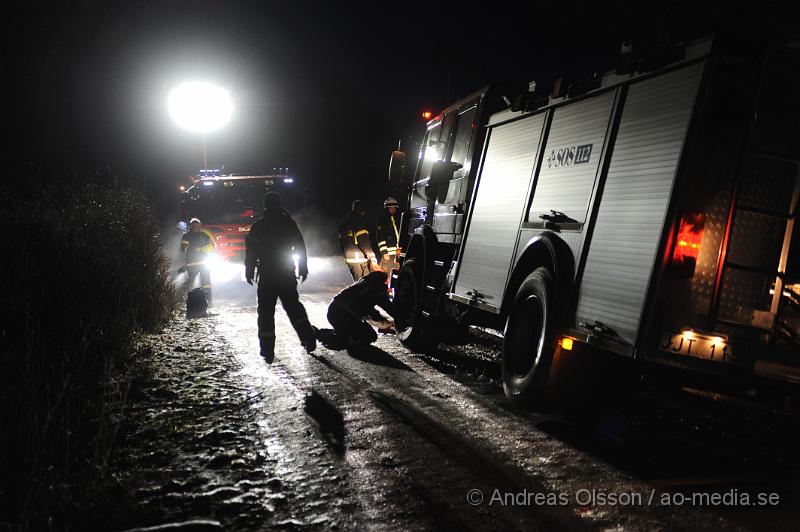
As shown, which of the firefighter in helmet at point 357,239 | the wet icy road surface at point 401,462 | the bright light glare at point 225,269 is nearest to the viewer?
the wet icy road surface at point 401,462

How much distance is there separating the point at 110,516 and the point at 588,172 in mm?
4133

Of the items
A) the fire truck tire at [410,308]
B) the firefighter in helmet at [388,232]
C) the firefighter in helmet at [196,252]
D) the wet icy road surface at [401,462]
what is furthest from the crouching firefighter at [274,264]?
the firefighter in helmet at [196,252]

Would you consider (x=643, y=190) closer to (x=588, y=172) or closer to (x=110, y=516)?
(x=588, y=172)

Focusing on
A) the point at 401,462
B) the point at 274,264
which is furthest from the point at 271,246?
the point at 401,462

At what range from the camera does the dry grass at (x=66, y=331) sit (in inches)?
125

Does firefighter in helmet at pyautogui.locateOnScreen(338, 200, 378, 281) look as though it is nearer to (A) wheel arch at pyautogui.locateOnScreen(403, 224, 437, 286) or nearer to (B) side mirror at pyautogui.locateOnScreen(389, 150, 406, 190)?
(B) side mirror at pyautogui.locateOnScreen(389, 150, 406, 190)

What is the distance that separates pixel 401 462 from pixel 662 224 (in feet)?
7.55

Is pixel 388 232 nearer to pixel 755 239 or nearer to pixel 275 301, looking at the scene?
pixel 275 301

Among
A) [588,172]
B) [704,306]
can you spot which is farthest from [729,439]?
[588,172]

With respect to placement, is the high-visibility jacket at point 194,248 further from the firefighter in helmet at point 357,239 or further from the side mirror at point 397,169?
the side mirror at point 397,169

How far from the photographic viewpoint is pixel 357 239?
10.7 m

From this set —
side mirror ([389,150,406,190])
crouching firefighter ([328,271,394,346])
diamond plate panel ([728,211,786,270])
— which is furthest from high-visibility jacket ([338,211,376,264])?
diamond plate panel ([728,211,786,270])

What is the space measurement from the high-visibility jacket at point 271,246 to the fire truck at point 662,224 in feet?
8.73

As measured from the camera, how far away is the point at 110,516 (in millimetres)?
2902
